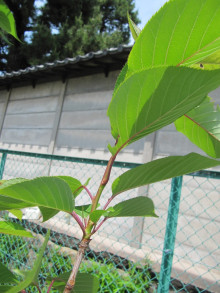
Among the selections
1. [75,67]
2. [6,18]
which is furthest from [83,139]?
[6,18]

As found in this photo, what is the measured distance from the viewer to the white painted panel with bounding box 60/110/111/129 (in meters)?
4.39

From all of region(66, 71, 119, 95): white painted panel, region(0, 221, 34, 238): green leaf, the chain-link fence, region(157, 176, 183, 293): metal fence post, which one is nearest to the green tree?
region(66, 71, 119, 95): white painted panel

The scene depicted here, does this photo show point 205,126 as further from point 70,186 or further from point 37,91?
point 37,91

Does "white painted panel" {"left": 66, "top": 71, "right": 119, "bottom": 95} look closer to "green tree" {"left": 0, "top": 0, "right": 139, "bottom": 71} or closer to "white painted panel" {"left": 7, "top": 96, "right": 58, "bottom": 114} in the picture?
→ "white painted panel" {"left": 7, "top": 96, "right": 58, "bottom": 114}

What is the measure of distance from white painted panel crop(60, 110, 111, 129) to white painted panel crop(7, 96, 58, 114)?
466 millimetres

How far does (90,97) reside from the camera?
15.4ft

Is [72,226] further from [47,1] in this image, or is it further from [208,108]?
[47,1]

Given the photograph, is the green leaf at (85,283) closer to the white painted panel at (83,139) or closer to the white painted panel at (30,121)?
the white painted panel at (83,139)

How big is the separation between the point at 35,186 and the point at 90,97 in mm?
4411

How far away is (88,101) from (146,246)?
8.03 feet

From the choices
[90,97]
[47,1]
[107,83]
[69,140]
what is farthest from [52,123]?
[47,1]

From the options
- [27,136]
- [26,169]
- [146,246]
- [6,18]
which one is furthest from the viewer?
[27,136]

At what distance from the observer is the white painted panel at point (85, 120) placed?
4.39 metres

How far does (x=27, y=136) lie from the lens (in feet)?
18.5
